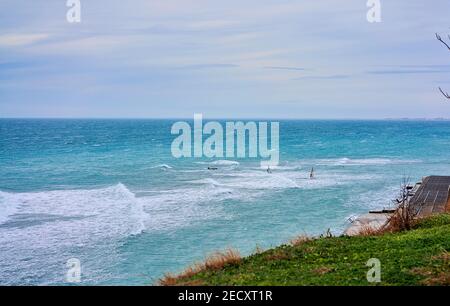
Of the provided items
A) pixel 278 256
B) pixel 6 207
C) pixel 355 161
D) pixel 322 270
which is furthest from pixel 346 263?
pixel 355 161

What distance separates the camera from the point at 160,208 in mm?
40500

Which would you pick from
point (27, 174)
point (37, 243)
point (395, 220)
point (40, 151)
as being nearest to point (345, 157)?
point (27, 174)

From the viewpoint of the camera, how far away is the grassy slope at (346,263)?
36.7 feet

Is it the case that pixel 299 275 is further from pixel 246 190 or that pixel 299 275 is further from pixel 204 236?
pixel 246 190

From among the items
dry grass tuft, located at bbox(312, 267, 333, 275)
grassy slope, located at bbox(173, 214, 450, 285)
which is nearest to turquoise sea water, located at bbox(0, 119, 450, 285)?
grassy slope, located at bbox(173, 214, 450, 285)

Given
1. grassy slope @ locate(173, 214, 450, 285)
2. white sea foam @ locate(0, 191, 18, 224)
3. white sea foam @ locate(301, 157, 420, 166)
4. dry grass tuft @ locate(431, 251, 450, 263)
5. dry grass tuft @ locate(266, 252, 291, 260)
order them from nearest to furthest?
grassy slope @ locate(173, 214, 450, 285) → dry grass tuft @ locate(431, 251, 450, 263) → dry grass tuft @ locate(266, 252, 291, 260) → white sea foam @ locate(0, 191, 18, 224) → white sea foam @ locate(301, 157, 420, 166)

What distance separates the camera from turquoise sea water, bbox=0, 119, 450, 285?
91.5 ft

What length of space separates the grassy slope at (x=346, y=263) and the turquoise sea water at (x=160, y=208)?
10.7 meters

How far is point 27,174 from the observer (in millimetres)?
65625

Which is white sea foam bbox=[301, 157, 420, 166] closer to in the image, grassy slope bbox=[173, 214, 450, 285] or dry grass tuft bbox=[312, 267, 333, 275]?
grassy slope bbox=[173, 214, 450, 285]

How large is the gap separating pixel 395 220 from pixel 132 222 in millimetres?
20834

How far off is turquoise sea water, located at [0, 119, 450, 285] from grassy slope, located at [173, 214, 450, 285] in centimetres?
1074

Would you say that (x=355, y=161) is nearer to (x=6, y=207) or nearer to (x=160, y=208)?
(x=160, y=208)
